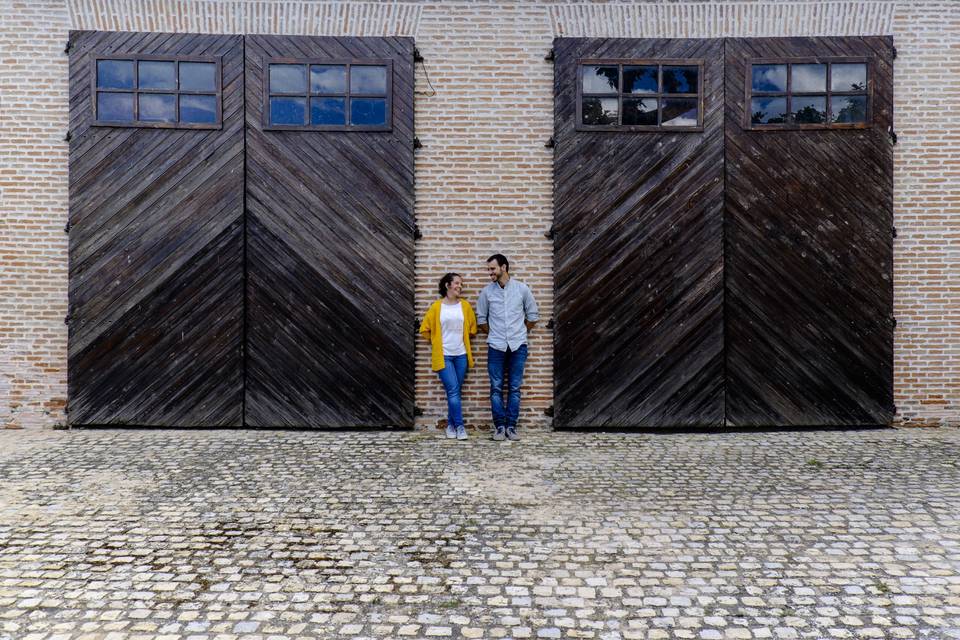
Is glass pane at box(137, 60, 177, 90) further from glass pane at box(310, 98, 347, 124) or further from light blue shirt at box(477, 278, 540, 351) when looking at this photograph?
light blue shirt at box(477, 278, 540, 351)

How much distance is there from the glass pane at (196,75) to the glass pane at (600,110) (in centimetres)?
403

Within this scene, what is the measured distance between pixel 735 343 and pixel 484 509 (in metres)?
3.85

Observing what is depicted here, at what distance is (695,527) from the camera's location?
13.3 feet

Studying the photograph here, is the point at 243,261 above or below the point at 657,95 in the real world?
below

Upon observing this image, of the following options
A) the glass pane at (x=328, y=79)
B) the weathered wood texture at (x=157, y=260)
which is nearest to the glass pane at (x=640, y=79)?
the glass pane at (x=328, y=79)

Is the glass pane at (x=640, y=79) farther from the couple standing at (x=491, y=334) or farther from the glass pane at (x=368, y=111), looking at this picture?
the glass pane at (x=368, y=111)

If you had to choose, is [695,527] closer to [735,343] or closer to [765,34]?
[735,343]

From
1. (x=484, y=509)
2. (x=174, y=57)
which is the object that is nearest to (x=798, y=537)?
(x=484, y=509)

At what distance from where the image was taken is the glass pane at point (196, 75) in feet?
22.3

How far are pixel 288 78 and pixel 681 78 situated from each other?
4266mm

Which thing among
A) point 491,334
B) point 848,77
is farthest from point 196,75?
point 848,77

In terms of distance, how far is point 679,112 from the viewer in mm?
6902

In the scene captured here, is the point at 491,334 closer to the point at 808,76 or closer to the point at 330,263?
the point at 330,263

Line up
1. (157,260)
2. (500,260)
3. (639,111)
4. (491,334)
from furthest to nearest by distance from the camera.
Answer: (639,111), (157,260), (491,334), (500,260)
